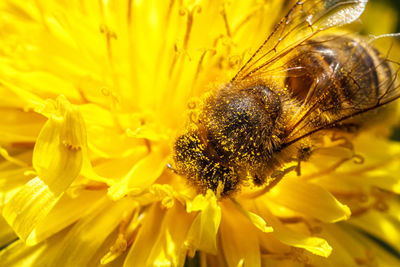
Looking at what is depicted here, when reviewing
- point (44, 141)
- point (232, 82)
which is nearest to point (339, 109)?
point (232, 82)

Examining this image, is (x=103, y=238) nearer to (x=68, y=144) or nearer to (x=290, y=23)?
(x=68, y=144)

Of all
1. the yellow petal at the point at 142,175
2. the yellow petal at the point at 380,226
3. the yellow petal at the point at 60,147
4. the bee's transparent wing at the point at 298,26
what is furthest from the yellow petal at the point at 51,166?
the yellow petal at the point at 380,226

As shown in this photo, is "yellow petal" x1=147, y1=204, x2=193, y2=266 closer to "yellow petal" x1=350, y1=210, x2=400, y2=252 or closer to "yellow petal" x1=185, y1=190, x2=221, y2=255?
"yellow petal" x1=185, y1=190, x2=221, y2=255

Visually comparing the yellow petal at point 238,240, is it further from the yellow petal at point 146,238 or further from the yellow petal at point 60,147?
the yellow petal at point 60,147

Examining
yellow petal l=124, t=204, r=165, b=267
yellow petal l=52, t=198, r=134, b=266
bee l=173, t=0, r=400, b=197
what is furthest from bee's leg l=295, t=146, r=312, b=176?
yellow petal l=52, t=198, r=134, b=266

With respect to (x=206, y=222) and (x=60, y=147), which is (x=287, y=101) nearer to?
(x=206, y=222)

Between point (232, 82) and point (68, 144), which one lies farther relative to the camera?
A: point (232, 82)

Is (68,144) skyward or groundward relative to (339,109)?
skyward

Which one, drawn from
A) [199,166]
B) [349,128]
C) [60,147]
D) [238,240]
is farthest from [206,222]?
[349,128]
